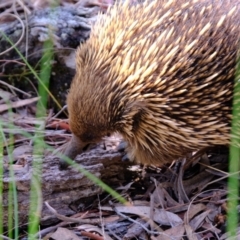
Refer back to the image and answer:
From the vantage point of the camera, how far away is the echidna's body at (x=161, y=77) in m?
1.93

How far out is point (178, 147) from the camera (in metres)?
2.13

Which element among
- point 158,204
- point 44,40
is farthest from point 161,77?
point 44,40

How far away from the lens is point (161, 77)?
1.97m

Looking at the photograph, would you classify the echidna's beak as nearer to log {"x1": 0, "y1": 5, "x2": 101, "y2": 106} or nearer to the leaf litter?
the leaf litter

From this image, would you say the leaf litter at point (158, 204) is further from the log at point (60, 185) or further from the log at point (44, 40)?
the log at point (44, 40)

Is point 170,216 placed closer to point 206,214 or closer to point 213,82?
point 206,214

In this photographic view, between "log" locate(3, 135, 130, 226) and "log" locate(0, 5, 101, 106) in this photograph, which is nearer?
"log" locate(3, 135, 130, 226)

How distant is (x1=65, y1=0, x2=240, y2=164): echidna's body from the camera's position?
1932 mm

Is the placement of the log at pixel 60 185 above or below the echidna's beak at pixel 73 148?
below

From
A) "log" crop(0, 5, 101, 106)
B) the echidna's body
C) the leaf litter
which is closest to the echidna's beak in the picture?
the echidna's body

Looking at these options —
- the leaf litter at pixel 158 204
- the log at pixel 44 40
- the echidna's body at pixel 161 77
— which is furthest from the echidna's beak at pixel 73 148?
the log at pixel 44 40

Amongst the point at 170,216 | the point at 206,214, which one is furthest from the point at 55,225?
the point at 206,214

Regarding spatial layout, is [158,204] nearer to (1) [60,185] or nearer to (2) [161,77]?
(1) [60,185]

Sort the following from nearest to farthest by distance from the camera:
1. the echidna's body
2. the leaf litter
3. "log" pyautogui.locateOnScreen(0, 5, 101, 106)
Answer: the echidna's body, the leaf litter, "log" pyautogui.locateOnScreen(0, 5, 101, 106)
